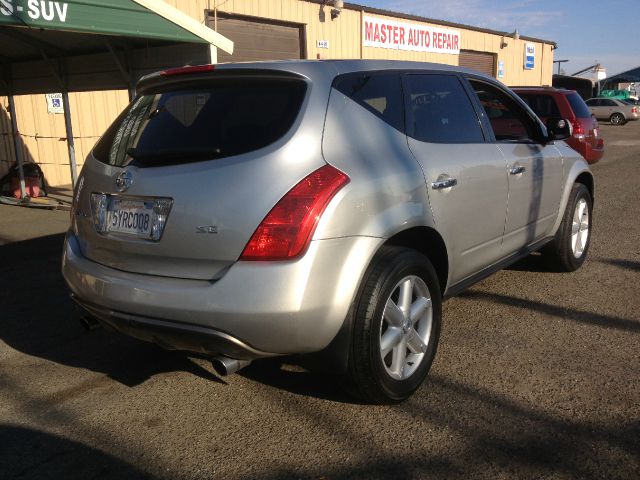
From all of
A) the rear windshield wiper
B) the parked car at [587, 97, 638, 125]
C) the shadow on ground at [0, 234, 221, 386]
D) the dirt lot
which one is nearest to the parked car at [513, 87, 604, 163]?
the dirt lot

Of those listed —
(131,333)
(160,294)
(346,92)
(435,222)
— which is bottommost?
(131,333)

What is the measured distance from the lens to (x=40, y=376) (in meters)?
3.76

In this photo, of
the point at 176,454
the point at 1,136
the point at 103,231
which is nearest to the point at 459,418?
the point at 176,454

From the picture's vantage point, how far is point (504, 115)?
16.4ft

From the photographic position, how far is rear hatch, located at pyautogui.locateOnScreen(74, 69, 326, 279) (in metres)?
2.65

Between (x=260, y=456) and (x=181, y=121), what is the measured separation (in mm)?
1665

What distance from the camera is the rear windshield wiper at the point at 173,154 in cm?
280

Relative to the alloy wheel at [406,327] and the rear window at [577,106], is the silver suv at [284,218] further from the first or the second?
the rear window at [577,106]

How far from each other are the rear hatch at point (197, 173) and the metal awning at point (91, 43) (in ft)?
11.7

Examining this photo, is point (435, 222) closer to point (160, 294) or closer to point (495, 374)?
point (495, 374)

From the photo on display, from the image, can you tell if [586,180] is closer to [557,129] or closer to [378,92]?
[557,129]

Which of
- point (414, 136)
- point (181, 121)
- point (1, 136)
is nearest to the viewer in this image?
point (181, 121)

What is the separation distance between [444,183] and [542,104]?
29.5 ft

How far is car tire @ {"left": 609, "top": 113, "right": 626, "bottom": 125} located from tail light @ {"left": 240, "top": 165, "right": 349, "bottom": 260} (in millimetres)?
35549
